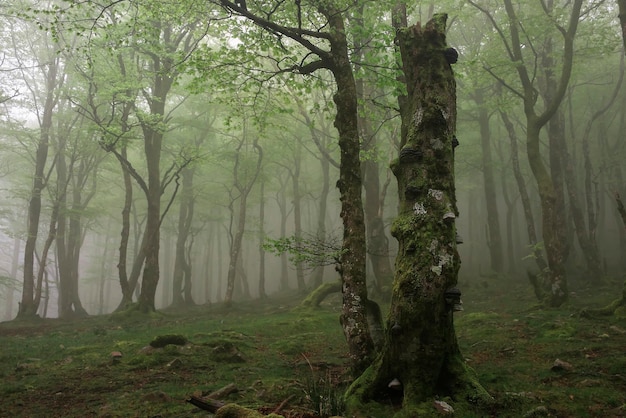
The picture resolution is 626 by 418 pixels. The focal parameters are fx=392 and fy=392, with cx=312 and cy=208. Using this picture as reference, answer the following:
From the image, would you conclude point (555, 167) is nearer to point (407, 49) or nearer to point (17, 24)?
point (407, 49)

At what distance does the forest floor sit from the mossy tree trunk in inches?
24.2

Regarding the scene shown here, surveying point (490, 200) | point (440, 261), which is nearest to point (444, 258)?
point (440, 261)

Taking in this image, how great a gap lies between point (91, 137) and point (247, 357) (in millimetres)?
21207

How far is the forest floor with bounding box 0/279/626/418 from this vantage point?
5336 mm

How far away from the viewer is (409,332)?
4914 millimetres

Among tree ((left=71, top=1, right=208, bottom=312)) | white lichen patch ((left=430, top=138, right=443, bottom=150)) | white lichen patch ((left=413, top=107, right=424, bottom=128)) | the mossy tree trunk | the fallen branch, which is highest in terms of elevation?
tree ((left=71, top=1, right=208, bottom=312))

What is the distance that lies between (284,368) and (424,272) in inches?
183

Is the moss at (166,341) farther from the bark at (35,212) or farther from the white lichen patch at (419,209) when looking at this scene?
the bark at (35,212)

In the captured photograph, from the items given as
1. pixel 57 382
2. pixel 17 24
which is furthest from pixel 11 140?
pixel 57 382

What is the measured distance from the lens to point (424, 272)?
5039mm

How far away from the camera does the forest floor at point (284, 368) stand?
17.5 ft

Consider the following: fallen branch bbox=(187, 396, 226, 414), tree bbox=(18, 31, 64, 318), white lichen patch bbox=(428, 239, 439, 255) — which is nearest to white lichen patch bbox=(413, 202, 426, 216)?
white lichen patch bbox=(428, 239, 439, 255)

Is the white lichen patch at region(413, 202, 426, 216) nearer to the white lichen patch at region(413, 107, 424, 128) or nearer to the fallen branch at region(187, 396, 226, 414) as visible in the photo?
the white lichen patch at region(413, 107, 424, 128)

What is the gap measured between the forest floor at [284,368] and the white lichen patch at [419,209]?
2.51 meters
